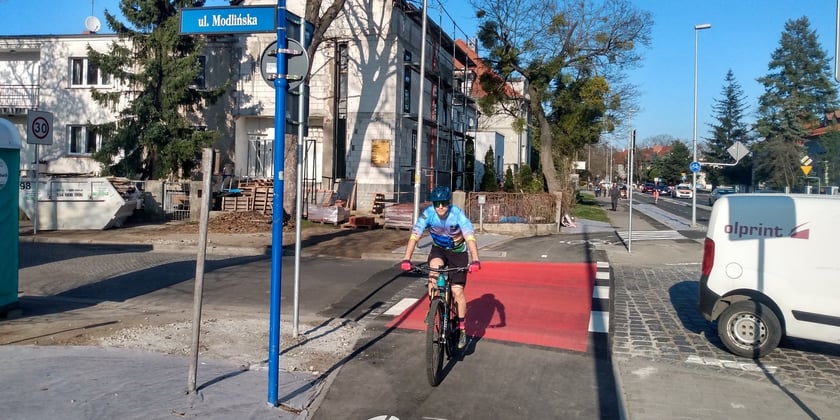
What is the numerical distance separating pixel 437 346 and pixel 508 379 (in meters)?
0.81

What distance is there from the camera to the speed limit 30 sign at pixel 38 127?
1539cm

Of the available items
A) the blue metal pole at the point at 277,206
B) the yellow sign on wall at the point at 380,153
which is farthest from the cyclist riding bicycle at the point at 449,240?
the yellow sign on wall at the point at 380,153

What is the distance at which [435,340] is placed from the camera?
5977 mm

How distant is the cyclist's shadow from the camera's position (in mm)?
7722

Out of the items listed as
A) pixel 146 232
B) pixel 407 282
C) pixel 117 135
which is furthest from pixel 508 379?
pixel 117 135

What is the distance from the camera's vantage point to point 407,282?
11.9 meters

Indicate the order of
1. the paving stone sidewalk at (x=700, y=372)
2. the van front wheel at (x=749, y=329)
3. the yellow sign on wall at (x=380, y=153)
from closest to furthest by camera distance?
the paving stone sidewalk at (x=700, y=372)
the van front wheel at (x=749, y=329)
the yellow sign on wall at (x=380, y=153)

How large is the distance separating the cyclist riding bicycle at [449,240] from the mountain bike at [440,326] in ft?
0.30

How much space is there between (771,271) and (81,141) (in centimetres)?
3187

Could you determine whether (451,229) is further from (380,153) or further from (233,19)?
(380,153)

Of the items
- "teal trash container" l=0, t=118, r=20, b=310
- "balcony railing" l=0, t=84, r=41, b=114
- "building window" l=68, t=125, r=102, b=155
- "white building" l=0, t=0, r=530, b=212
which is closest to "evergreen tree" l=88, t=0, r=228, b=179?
"white building" l=0, t=0, r=530, b=212

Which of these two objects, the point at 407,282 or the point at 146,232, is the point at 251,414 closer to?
the point at 407,282

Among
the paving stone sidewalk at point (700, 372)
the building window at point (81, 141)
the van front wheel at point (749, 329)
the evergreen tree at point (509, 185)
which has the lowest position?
the paving stone sidewalk at point (700, 372)

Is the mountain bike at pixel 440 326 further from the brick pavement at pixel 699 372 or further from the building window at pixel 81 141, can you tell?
the building window at pixel 81 141
